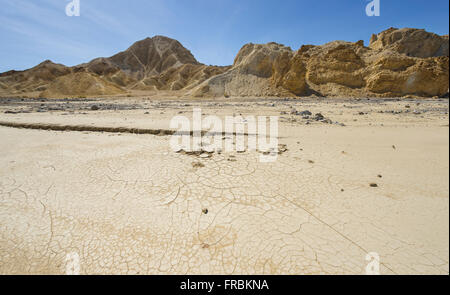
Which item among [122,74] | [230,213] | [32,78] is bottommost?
[230,213]

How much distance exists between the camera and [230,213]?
1971 mm

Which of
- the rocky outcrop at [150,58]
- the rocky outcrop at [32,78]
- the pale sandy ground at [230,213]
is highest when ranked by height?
the rocky outcrop at [150,58]

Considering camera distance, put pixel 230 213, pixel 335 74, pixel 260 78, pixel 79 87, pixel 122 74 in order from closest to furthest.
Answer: pixel 230 213
pixel 335 74
pixel 260 78
pixel 79 87
pixel 122 74

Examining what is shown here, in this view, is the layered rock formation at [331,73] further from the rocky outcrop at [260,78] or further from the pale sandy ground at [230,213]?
the pale sandy ground at [230,213]

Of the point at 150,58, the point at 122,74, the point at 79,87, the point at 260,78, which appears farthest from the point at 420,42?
the point at 150,58

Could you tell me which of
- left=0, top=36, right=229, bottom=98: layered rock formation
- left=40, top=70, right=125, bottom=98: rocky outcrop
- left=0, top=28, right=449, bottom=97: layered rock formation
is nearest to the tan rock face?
left=0, top=28, right=449, bottom=97: layered rock formation

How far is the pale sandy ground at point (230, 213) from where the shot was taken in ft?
4.82

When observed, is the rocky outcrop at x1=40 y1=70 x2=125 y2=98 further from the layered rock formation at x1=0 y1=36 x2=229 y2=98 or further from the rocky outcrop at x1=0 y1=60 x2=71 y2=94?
the rocky outcrop at x1=0 y1=60 x2=71 y2=94

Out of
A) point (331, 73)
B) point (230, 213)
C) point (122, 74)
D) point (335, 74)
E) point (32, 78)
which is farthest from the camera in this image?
point (122, 74)

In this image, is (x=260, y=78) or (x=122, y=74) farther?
(x=122, y=74)

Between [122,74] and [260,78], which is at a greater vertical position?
[122,74]

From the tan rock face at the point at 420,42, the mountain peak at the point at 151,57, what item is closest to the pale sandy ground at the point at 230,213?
the tan rock face at the point at 420,42

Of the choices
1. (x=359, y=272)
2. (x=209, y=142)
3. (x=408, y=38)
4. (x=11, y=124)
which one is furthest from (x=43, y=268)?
(x=408, y=38)

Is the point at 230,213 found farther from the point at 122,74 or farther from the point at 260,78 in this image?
the point at 122,74
